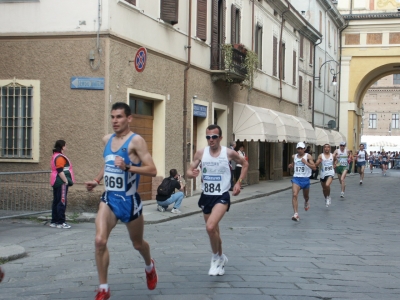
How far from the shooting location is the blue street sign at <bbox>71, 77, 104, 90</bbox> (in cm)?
1547

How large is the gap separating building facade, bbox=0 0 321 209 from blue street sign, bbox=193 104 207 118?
4 cm

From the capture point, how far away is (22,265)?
361 inches

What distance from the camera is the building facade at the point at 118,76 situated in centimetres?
1555

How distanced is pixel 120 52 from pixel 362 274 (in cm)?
955

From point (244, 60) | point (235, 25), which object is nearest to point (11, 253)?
point (244, 60)

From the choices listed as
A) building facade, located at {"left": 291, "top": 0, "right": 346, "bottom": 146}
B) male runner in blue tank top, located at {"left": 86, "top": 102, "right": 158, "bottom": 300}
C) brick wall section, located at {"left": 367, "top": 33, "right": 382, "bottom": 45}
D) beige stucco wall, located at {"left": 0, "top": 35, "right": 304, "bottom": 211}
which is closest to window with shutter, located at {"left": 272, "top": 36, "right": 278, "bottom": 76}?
building facade, located at {"left": 291, "top": 0, "right": 346, "bottom": 146}

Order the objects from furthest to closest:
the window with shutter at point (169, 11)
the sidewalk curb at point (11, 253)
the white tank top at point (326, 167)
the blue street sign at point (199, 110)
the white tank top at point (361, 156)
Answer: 1. the white tank top at point (361, 156)
2. the blue street sign at point (199, 110)
3. the white tank top at point (326, 167)
4. the window with shutter at point (169, 11)
5. the sidewalk curb at point (11, 253)

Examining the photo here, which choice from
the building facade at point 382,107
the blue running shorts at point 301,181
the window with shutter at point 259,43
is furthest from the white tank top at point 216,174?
the building facade at point 382,107

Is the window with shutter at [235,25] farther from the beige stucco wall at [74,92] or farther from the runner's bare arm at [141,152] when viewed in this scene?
the runner's bare arm at [141,152]

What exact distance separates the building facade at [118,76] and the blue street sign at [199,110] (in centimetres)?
4

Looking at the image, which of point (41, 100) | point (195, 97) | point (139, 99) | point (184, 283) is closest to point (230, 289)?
point (184, 283)

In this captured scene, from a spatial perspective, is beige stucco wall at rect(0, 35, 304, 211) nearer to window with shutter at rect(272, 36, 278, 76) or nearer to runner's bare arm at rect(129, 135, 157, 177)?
runner's bare arm at rect(129, 135, 157, 177)

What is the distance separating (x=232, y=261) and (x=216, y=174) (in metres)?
1.40

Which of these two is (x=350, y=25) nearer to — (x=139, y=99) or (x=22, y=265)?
(x=139, y=99)
